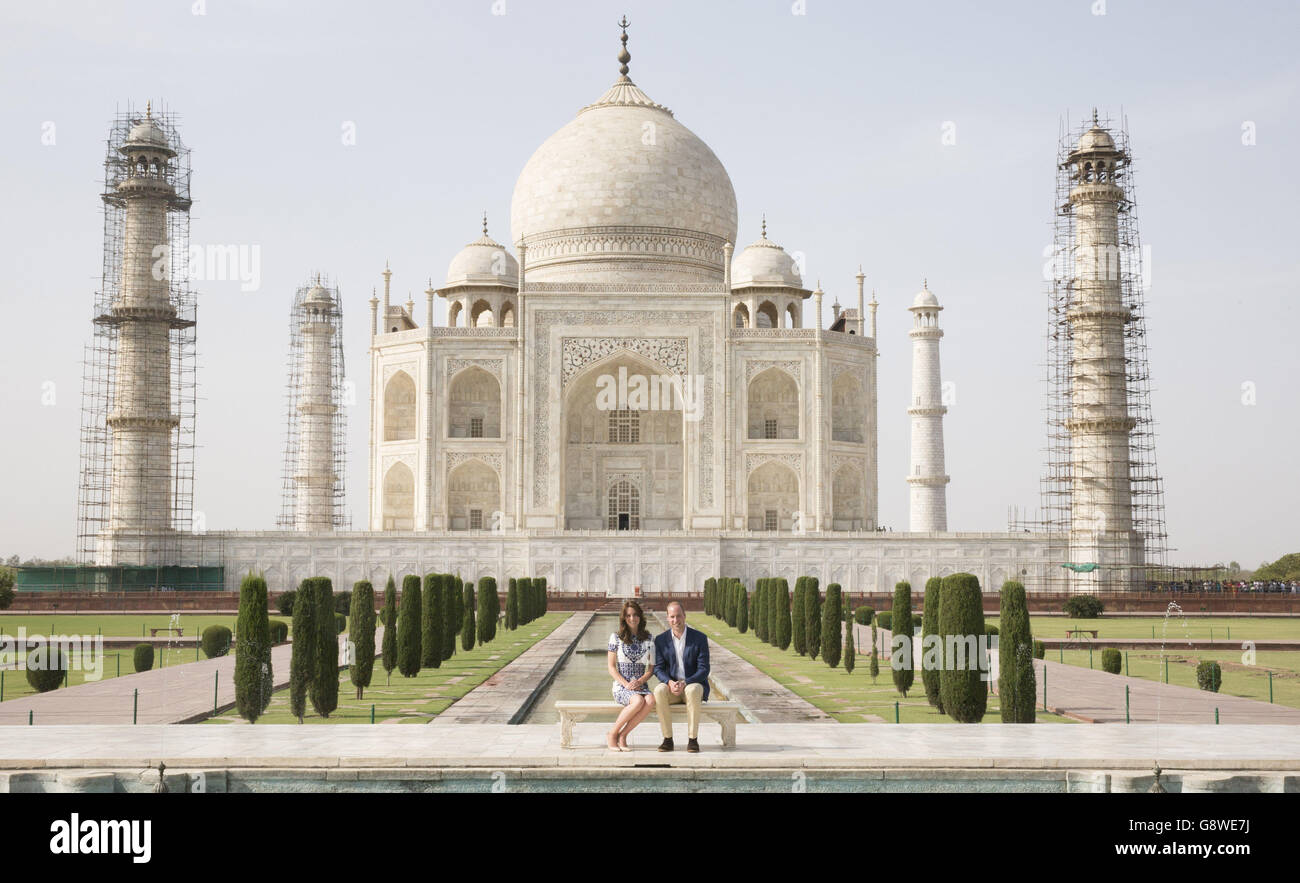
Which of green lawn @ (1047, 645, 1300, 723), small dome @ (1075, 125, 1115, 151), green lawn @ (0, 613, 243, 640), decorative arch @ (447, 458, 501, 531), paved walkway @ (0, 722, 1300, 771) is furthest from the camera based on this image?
decorative arch @ (447, 458, 501, 531)

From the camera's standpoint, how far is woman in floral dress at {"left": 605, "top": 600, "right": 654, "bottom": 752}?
7.83 metres

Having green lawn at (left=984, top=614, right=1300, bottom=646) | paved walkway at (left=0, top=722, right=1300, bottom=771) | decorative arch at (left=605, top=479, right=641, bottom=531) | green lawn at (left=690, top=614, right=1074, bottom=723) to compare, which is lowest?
green lawn at (left=984, top=614, right=1300, bottom=646)

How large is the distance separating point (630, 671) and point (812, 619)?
8.78 meters

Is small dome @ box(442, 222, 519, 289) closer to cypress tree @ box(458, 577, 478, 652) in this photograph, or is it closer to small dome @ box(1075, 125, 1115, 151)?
small dome @ box(1075, 125, 1115, 151)

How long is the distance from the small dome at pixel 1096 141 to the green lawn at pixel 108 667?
73.3 feet

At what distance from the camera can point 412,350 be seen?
1361 inches

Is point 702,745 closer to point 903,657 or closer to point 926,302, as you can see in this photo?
point 903,657

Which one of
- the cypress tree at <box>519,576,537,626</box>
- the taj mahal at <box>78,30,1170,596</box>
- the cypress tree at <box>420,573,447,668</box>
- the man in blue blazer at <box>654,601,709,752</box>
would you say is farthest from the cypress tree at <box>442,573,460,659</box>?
the taj mahal at <box>78,30,1170,596</box>

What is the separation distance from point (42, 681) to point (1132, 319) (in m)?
24.5

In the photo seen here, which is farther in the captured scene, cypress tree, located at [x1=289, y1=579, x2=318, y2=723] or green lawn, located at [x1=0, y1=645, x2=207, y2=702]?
green lawn, located at [x1=0, y1=645, x2=207, y2=702]

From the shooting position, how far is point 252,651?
33.0 ft

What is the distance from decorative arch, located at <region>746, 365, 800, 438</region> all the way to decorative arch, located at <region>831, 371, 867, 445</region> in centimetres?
102

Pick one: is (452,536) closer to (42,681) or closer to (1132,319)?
(1132,319)
